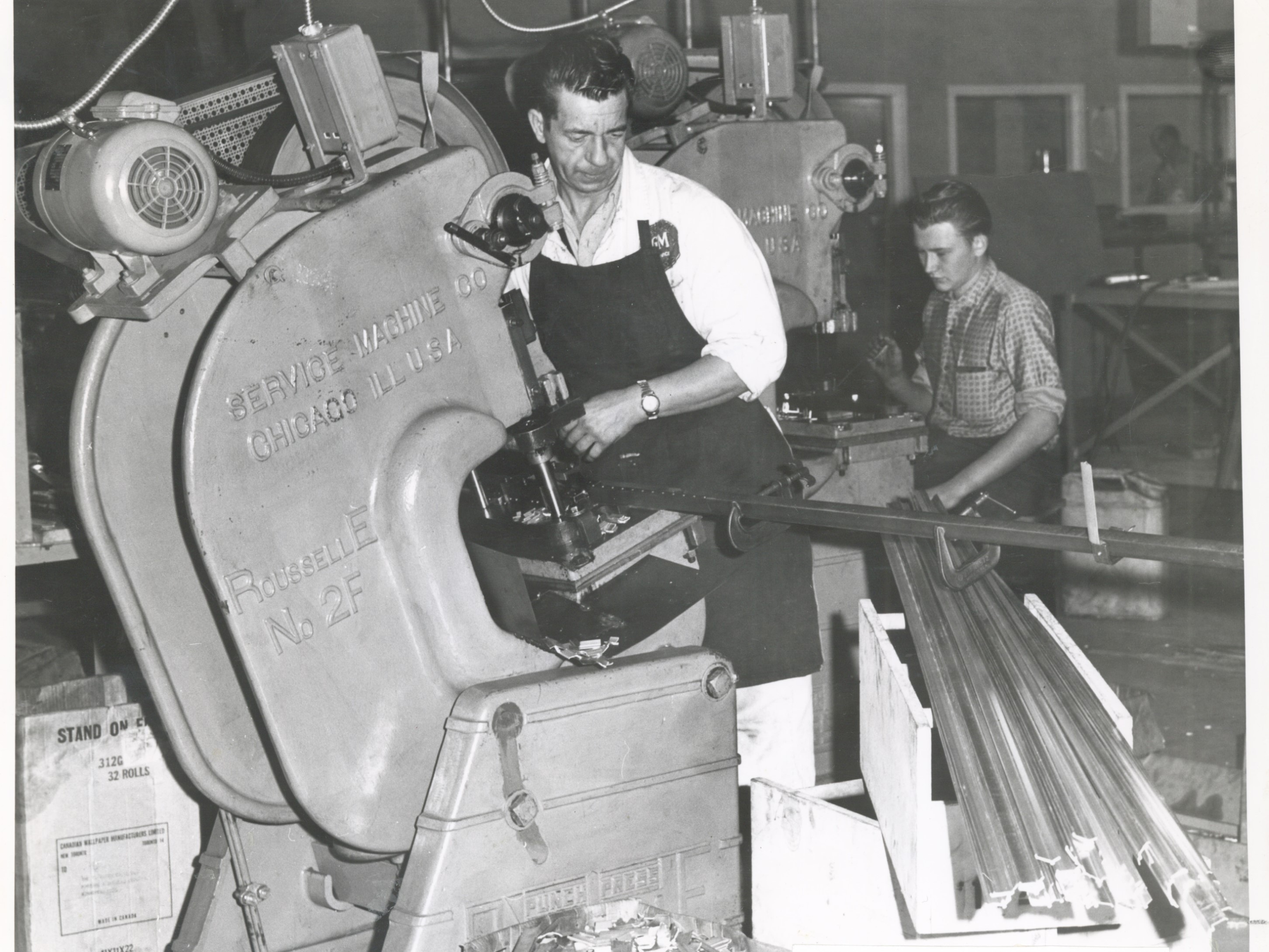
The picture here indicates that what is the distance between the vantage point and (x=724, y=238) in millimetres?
2572

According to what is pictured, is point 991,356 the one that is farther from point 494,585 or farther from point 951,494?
point 494,585

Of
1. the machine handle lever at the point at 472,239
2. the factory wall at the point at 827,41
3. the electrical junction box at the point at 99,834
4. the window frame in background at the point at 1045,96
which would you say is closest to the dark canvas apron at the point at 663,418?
the machine handle lever at the point at 472,239

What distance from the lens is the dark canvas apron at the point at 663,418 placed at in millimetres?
2648

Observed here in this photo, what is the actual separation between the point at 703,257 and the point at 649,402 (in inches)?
13.2

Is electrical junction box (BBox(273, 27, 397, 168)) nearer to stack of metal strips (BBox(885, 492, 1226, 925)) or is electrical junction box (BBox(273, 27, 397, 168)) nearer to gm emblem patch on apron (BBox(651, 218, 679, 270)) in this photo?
gm emblem patch on apron (BBox(651, 218, 679, 270))

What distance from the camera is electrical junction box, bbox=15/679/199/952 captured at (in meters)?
2.49

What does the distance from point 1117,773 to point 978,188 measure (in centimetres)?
536

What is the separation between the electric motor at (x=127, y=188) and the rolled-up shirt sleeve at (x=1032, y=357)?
254 centimetres

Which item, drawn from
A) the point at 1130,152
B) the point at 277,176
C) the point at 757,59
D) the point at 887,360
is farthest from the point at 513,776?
the point at 1130,152

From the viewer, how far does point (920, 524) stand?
2.03 metres

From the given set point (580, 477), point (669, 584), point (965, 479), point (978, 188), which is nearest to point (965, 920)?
point (669, 584)

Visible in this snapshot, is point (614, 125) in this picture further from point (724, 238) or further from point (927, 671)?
point (927, 671)

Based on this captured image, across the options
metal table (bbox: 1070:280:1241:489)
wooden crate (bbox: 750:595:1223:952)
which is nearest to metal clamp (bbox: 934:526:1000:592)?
wooden crate (bbox: 750:595:1223:952)

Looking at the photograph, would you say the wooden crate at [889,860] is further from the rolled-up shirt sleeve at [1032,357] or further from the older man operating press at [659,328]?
the rolled-up shirt sleeve at [1032,357]
